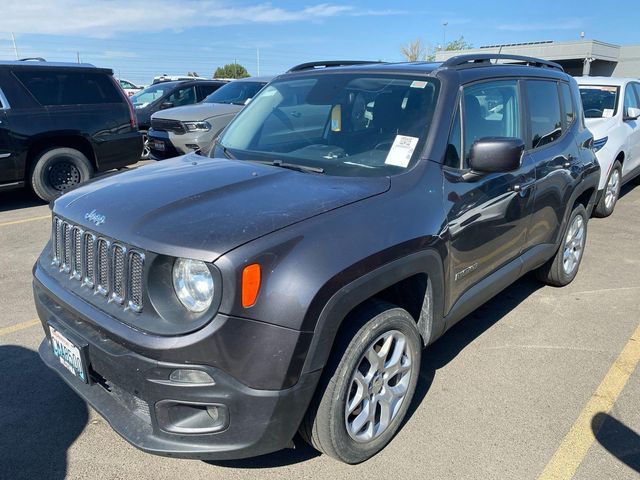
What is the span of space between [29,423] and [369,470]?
183cm

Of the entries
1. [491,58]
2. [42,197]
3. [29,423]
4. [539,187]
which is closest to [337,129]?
[491,58]

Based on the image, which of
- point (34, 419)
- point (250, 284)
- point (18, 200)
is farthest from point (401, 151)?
point (18, 200)

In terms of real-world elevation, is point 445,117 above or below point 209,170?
above

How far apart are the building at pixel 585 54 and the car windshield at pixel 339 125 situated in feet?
105

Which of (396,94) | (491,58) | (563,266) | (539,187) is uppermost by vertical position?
(491,58)

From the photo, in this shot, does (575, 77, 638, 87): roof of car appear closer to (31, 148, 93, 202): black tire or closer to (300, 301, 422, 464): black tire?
(300, 301, 422, 464): black tire

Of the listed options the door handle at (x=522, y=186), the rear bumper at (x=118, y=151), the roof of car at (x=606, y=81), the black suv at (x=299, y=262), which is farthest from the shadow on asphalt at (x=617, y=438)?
the rear bumper at (x=118, y=151)

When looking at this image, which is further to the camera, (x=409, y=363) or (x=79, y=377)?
(x=409, y=363)

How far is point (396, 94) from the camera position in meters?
3.17

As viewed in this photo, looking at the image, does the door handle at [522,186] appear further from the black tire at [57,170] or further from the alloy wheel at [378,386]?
the black tire at [57,170]

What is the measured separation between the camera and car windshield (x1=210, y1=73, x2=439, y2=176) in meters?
2.93

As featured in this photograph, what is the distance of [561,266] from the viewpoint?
4.63 m

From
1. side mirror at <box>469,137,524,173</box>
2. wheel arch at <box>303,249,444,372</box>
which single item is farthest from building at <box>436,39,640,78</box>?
wheel arch at <box>303,249,444,372</box>

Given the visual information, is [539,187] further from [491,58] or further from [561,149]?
[491,58]
